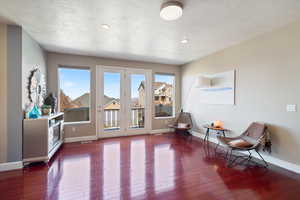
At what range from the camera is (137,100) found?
511cm

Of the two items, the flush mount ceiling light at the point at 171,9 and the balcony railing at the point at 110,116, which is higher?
the flush mount ceiling light at the point at 171,9

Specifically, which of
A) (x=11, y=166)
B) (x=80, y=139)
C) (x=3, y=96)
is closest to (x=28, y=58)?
(x=3, y=96)

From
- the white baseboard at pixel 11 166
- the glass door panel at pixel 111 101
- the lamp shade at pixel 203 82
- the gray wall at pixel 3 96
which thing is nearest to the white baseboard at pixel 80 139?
the glass door panel at pixel 111 101

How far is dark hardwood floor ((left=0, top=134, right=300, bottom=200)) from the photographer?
1.92 meters

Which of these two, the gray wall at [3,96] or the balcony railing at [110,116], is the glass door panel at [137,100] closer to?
the balcony railing at [110,116]

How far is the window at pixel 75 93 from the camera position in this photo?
4.27 m

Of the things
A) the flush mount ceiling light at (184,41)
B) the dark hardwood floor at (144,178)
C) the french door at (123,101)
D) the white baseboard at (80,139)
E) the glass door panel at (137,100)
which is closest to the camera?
the dark hardwood floor at (144,178)

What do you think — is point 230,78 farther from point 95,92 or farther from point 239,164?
point 95,92

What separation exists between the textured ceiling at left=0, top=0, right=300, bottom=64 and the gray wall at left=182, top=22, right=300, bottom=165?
0.26 m

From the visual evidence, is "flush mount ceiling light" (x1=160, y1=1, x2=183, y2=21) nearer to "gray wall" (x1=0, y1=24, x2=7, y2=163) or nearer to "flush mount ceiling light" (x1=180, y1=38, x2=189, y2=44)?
"flush mount ceiling light" (x1=180, y1=38, x2=189, y2=44)

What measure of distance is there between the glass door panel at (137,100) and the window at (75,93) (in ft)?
4.75

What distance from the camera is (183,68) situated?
5.54 m

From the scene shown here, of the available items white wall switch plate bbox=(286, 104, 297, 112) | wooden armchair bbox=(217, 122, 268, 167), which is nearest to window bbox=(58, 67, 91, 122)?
wooden armchair bbox=(217, 122, 268, 167)

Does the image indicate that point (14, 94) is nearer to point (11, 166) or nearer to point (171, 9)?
point (11, 166)
